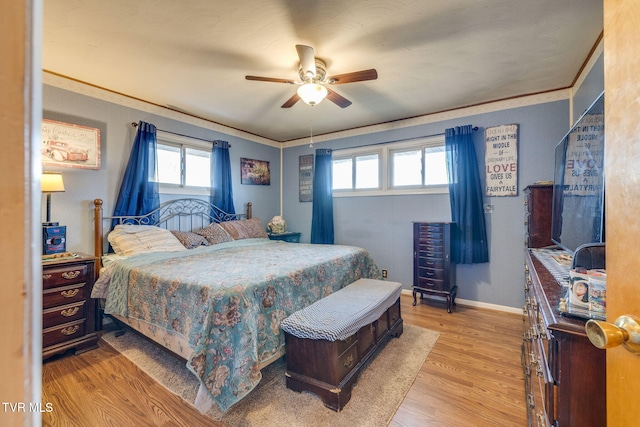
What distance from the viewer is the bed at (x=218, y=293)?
156cm

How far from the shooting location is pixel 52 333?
2.15 metres

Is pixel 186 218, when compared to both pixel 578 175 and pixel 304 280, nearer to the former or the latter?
pixel 304 280

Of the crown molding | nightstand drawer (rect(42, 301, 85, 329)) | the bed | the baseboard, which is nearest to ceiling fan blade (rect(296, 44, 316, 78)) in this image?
the bed

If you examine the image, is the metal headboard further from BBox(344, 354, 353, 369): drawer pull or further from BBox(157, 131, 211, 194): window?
BBox(344, 354, 353, 369): drawer pull

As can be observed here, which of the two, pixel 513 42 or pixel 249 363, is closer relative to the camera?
pixel 249 363

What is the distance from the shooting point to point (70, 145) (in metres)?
2.64

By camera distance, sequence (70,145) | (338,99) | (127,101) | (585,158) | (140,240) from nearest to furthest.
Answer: (585,158) → (338,99) → (70,145) → (140,240) → (127,101)

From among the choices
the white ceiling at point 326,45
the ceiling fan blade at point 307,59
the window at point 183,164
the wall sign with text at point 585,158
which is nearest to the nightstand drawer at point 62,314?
the window at point 183,164

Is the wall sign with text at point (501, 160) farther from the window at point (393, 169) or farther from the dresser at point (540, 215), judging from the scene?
the dresser at point (540, 215)

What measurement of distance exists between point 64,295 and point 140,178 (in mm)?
1390

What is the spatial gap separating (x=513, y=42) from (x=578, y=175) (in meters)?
1.28

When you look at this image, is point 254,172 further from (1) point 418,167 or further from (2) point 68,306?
(2) point 68,306

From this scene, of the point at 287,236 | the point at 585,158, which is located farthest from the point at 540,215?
the point at 287,236

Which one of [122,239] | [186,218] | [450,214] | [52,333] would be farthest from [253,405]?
[450,214]
